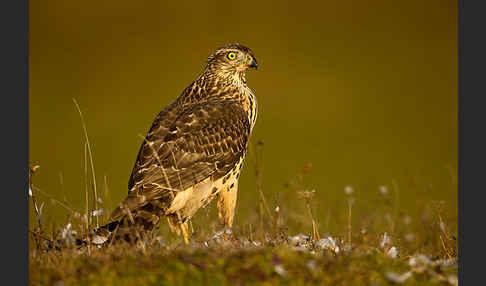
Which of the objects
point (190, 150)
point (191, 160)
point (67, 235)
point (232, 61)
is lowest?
point (67, 235)

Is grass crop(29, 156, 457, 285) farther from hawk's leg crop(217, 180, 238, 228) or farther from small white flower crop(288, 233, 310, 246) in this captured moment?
hawk's leg crop(217, 180, 238, 228)

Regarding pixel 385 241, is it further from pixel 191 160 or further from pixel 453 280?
pixel 191 160

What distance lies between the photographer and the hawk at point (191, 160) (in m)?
7.21

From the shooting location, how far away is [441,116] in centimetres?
2372

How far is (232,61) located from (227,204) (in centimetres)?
223

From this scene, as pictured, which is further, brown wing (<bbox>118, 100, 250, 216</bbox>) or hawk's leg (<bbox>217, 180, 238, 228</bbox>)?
hawk's leg (<bbox>217, 180, 238, 228</bbox>)

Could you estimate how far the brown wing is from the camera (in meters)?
7.34

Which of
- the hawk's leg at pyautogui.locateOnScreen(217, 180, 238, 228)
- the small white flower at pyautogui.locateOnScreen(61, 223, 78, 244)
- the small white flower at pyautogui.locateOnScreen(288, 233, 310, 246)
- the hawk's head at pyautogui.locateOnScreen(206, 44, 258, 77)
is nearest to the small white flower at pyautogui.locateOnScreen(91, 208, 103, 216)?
the small white flower at pyautogui.locateOnScreen(61, 223, 78, 244)

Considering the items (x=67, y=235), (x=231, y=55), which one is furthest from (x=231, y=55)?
(x=67, y=235)

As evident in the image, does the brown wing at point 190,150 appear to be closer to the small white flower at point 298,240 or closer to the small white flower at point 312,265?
the small white flower at point 298,240

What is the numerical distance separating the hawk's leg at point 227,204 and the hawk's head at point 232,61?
1825 millimetres

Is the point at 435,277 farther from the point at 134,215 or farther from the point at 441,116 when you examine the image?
the point at 441,116

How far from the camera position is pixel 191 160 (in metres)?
7.68

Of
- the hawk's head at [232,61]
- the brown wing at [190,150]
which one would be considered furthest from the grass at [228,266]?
the hawk's head at [232,61]
